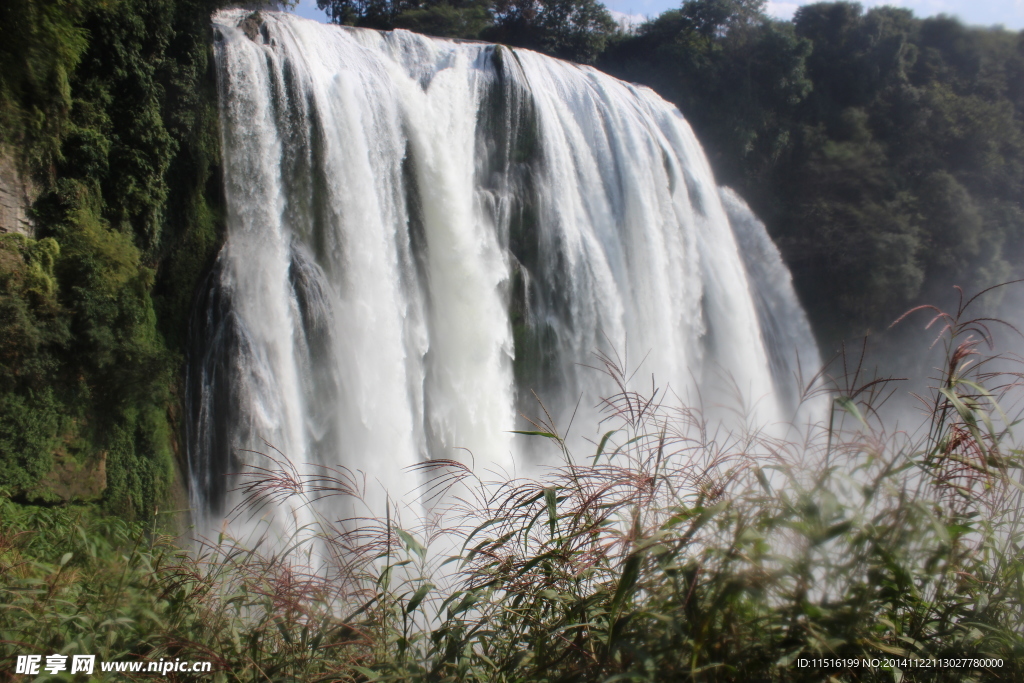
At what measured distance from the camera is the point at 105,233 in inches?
275

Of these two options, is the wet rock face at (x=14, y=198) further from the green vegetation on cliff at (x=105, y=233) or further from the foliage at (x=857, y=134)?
the foliage at (x=857, y=134)

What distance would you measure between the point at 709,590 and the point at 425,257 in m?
8.04

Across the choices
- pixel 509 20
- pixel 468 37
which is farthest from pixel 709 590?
pixel 509 20

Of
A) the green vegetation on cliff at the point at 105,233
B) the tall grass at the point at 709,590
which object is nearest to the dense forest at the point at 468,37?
the green vegetation on cliff at the point at 105,233

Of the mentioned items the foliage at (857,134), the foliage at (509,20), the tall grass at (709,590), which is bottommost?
the tall grass at (709,590)

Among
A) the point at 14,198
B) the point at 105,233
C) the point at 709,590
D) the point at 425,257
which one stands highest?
the point at 425,257

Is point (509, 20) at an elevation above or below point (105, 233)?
above

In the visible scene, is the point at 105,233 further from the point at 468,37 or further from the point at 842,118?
the point at 842,118

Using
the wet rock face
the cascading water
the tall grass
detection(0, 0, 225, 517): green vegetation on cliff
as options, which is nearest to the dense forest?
detection(0, 0, 225, 517): green vegetation on cliff

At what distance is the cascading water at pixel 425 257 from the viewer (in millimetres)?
7590

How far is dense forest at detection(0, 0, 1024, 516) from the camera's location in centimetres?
645

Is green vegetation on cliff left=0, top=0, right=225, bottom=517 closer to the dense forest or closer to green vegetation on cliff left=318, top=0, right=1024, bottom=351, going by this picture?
the dense forest

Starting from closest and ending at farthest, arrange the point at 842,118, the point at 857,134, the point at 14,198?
the point at 14,198
the point at 857,134
the point at 842,118

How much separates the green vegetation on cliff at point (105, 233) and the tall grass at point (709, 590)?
17.5 feet
